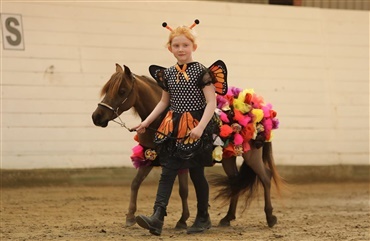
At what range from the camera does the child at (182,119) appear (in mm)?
4453

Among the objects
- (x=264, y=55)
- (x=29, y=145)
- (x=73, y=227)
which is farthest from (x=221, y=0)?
(x=73, y=227)

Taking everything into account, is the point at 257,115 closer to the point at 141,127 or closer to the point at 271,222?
the point at 271,222

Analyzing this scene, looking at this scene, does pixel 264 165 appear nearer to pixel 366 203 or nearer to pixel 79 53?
pixel 366 203

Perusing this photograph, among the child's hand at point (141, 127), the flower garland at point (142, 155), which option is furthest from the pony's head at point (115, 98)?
the child's hand at point (141, 127)

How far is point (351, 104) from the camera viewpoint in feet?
31.3

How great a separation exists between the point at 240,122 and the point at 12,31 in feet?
11.9

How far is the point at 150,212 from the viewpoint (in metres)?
6.41

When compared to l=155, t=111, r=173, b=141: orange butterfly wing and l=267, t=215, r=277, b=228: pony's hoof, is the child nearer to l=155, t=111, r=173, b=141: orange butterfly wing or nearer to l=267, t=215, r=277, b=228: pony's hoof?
l=155, t=111, r=173, b=141: orange butterfly wing

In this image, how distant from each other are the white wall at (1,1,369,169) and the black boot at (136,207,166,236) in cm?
384

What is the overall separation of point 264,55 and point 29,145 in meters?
3.13

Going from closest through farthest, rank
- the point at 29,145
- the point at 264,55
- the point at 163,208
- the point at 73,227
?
1. the point at 163,208
2. the point at 73,227
3. the point at 29,145
4. the point at 264,55

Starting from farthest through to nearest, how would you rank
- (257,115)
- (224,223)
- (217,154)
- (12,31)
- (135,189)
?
(12,31), (224,223), (257,115), (135,189), (217,154)

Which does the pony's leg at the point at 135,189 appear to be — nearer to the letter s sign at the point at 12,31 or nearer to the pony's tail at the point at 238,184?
the pony's tail at the point at 238,184

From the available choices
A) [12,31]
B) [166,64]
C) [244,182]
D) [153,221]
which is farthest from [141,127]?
[166,64]
